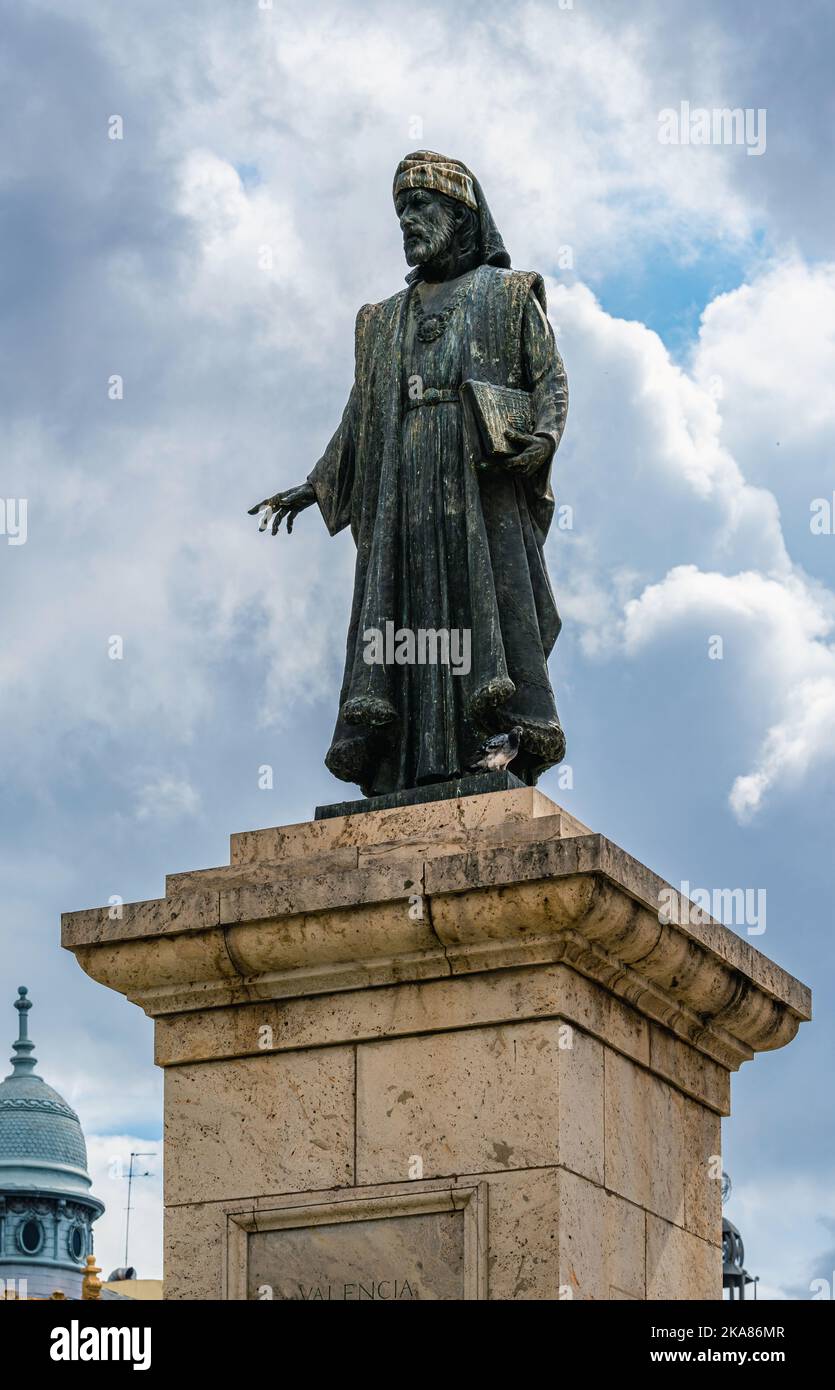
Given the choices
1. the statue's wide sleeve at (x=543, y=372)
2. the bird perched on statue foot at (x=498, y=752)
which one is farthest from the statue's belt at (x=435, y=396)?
the bird perched on statue foot at (x=498, y=752)

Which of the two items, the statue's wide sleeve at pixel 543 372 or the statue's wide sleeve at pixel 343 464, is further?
the statue's wide sleeve at pixel 343 464

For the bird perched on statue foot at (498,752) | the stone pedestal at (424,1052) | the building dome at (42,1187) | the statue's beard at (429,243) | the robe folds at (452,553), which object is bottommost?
the stone pedestal at (424,1052)

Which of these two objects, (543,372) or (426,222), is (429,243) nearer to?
(426,222)

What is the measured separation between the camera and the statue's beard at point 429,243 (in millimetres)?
14695

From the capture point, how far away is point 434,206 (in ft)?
48.3

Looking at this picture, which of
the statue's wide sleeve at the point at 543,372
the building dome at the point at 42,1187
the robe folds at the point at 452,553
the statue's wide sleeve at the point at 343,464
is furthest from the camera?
the building dome at the point at 42,1187

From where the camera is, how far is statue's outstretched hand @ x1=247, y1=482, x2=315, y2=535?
15133 mm

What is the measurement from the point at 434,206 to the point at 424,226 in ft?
0.38

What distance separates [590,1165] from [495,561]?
125 inches

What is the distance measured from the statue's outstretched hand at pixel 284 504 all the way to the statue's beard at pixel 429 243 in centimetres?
132

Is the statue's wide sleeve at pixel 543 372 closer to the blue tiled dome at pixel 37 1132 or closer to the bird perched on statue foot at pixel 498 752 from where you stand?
the bird perched on statue foot at pixel 498 752

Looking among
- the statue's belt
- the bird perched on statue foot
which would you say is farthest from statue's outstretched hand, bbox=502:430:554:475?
the bird perched on statue foot

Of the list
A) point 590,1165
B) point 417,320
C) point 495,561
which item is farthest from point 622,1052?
point 417,320
